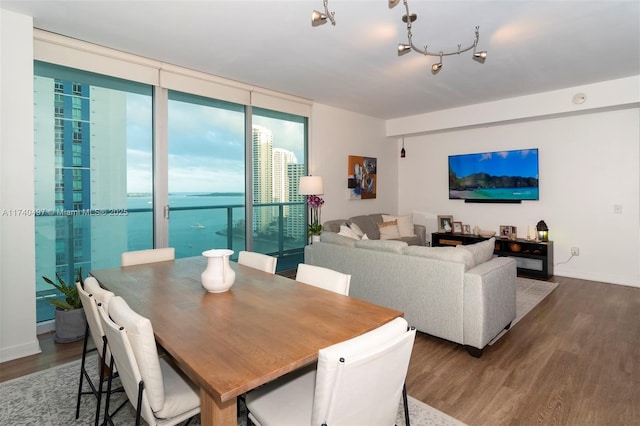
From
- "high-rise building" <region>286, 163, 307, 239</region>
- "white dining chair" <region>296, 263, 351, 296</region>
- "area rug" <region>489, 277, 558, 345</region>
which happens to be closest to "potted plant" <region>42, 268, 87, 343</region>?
"white dining chair" <region>296, 263, 351, 296</region>

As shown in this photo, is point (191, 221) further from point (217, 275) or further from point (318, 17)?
point (318, 17)

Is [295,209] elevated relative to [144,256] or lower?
elevated

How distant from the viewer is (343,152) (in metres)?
5.88

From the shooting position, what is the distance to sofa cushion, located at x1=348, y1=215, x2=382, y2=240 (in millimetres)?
5711

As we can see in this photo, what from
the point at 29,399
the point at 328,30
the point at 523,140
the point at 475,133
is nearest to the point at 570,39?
the point at 328,30

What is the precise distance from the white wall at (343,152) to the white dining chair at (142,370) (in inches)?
165

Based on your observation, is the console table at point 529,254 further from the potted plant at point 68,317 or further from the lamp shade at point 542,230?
the potted plant at point 68,317

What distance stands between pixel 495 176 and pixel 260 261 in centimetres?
468

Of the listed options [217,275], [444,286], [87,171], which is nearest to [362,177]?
[444,286]

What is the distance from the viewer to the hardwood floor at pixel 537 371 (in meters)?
2.02

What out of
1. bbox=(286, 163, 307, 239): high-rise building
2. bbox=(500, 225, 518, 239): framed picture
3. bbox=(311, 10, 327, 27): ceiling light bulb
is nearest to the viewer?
bbox=(311, 10, 327, 27): ceiling light bulb

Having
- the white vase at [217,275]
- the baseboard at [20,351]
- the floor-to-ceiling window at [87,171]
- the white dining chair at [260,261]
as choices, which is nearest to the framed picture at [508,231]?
the white dining chair at [260,261]

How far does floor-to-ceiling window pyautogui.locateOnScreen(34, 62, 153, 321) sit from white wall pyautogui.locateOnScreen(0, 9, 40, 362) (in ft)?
1.53

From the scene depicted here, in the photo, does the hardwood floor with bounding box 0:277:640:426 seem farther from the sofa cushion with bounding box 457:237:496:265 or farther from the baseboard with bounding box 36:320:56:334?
the sofa cushion with bounding box 457:237:496:265
